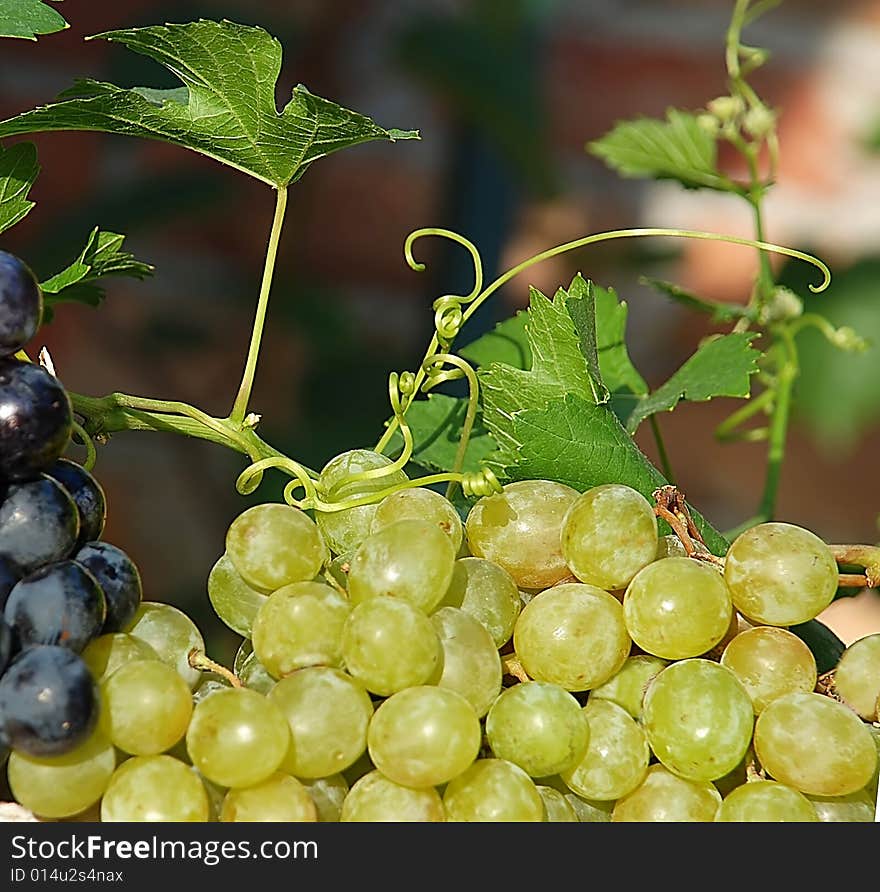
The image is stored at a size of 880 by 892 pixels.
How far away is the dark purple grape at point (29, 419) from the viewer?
0.29m

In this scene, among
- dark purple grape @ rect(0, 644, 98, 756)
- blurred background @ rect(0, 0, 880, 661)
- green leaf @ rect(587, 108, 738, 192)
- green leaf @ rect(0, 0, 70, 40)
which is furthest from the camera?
blurred background @ rect(0, 0, 880, 661)

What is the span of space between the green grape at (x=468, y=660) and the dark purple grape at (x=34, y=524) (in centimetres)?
10

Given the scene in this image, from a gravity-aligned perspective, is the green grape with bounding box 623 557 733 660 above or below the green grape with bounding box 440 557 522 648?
above

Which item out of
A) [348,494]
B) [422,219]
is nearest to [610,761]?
[348,494]

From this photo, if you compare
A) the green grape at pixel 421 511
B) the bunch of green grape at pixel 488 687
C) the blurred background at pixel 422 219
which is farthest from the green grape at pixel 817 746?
the blurred background at pixel 422 219

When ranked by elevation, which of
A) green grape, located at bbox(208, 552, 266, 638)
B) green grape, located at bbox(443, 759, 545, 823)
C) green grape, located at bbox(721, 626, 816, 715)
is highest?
green grape, located at bbox(721, 626, 816, 715)

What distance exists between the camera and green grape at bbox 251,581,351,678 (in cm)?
31

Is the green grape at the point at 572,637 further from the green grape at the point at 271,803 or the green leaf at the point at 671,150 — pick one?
the green leaf at the point at 671,150

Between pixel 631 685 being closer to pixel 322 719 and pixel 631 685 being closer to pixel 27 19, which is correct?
pixel 322 719

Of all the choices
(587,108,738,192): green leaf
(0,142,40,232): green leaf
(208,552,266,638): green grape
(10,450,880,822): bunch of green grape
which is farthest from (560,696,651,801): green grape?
(587,108,738,192): green leaf

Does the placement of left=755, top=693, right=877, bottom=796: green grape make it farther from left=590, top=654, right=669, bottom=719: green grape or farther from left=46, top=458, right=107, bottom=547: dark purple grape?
left=46, top=458, right=107, bottom=547: dark purple grape

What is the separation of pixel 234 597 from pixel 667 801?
14cm

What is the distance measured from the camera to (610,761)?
1.02 ft

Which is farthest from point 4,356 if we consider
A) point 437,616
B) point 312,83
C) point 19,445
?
point 312,83
